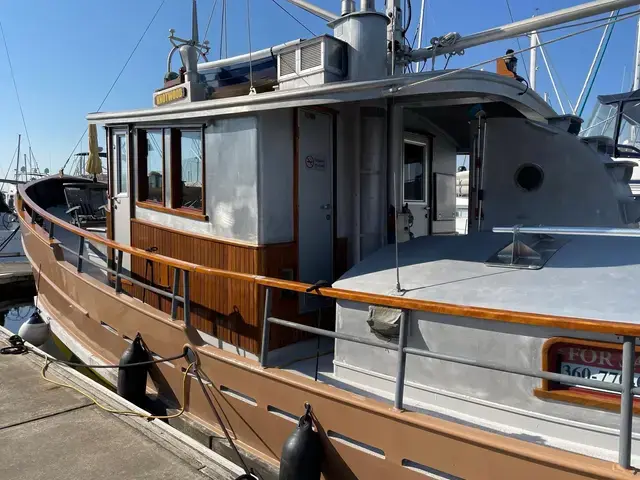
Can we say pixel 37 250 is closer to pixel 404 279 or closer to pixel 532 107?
pixel 404 279

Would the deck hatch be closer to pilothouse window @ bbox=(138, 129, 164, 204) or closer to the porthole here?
the porthole

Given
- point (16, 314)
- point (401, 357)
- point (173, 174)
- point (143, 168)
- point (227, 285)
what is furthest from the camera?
point (16, 314)

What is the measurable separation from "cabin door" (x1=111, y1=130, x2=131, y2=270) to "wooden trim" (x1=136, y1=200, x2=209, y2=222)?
389mm

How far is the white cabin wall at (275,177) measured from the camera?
453cm

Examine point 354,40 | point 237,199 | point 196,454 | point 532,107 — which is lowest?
point 196,454

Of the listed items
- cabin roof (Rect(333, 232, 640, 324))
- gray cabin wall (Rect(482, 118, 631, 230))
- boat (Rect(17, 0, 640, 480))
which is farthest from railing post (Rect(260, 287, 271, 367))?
gray cabin wall (Rect(482, 118, 631, 230))

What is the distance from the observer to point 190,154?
5.33 metres

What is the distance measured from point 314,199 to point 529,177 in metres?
2.49

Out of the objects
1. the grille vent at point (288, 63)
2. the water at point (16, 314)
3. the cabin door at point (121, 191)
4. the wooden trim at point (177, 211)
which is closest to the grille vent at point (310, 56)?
the grille vent at point (288, 63)

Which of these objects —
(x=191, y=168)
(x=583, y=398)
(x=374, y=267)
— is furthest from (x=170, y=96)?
(x=583, y=398)

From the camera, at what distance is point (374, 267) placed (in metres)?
4.16

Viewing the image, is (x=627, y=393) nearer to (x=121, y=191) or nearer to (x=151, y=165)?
(x=151, y=165)

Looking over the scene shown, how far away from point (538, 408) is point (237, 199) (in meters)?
3.02

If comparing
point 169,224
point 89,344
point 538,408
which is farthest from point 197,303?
point 538,408
